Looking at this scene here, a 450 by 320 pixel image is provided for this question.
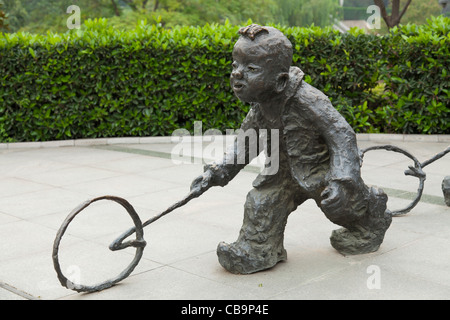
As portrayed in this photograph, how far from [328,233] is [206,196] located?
172 cm

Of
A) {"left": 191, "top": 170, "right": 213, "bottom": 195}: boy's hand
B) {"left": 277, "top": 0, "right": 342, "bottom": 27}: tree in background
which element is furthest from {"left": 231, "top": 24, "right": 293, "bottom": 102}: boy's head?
{"left": 277, "top": 0, "right": 342, "bottom": 27}: tree in background

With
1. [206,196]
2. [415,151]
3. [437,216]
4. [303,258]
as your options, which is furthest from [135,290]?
[415,151]

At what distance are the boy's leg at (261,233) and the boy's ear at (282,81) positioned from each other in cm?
69

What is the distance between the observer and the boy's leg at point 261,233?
156 inches

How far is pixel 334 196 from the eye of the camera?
12.0 ft

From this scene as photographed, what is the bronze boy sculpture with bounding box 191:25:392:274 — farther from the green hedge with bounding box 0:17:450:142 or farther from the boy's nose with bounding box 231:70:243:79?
the green hedge with bounding box 0:17:450:142

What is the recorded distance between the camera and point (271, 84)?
3.79m

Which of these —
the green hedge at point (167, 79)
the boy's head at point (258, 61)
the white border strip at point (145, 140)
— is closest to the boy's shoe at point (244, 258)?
the boy's head at point (258, 61)

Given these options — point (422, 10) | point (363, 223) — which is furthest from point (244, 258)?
point (422, 10)

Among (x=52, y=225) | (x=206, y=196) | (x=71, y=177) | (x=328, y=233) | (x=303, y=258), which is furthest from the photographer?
(x=71, y=177)

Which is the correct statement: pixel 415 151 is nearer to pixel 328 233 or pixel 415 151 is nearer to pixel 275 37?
pixel 328 233

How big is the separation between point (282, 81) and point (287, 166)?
24.4 inches

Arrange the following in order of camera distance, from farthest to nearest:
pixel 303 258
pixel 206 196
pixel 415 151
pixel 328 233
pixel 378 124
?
1. pixel 378 124
2. pixel 415 151
3. pixel 206 196
4. pixel 328 233
5. pixel 303 258

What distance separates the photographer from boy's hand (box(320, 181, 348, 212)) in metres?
3.66
